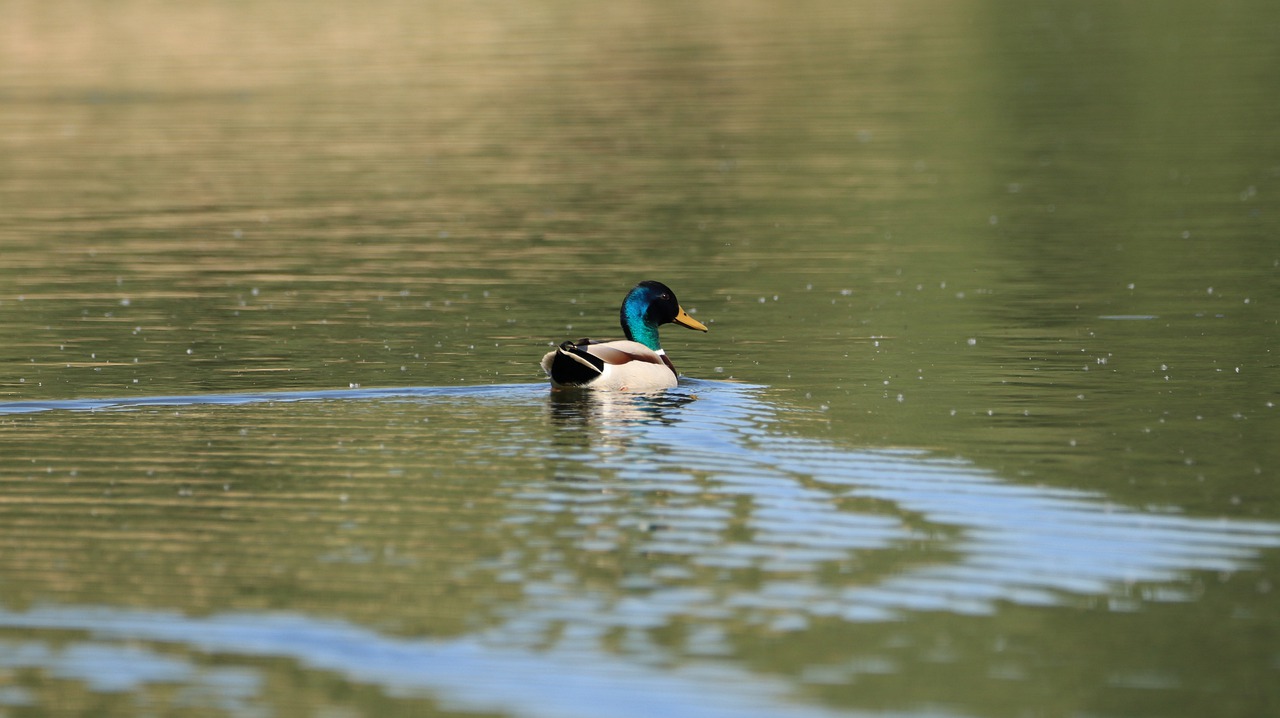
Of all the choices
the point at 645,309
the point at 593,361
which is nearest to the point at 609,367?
the point at 593,361

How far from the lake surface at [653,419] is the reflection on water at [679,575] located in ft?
0.12

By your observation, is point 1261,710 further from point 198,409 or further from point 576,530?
point 198,409

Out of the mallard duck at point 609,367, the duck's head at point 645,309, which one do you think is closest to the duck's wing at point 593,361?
the mallard duck at point 609,367

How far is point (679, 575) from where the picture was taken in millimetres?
10930

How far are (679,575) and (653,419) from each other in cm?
504

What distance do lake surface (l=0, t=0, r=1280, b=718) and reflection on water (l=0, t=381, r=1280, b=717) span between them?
36 millimetres

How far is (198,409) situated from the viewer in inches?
651

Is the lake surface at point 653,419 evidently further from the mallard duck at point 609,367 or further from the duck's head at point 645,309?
the duck's head at point 645,309

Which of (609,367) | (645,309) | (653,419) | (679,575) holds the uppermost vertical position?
(645,309)

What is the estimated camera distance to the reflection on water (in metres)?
9.26

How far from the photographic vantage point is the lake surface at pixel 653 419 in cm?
957

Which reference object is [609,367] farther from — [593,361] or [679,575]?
[679,575]

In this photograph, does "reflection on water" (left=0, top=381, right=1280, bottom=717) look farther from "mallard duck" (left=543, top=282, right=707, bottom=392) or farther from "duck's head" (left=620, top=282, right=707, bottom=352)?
"duck's head" (left=620, top=282, right=707, bottom=352)

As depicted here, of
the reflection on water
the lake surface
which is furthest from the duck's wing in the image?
the reflection on water
